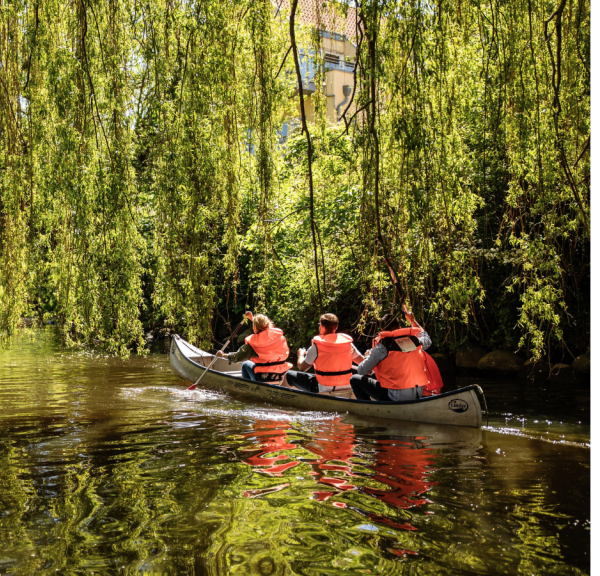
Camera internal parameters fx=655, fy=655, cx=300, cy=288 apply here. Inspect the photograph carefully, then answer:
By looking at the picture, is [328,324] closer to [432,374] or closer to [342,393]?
[342,393]

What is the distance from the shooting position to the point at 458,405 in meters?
6.58

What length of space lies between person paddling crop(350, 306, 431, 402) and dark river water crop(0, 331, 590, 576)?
1.48 ft

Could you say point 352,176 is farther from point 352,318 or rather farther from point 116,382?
point 352,318

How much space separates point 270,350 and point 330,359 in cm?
133

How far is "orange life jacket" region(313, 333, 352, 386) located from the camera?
7.76 meters

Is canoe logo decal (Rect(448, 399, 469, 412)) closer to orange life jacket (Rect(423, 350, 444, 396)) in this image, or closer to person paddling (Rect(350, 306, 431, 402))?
orange life jacket (Rect(423, 350, 444, 396))

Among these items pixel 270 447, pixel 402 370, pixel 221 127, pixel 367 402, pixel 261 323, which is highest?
pixel 221 127

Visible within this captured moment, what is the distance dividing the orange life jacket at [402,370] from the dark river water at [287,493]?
1.68 feet

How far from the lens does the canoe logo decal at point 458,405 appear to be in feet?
21.5

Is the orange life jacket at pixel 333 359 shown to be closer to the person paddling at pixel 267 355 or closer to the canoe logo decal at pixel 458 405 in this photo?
the person paddling at pixel 267 355

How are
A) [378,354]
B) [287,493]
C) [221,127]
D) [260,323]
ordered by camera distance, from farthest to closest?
[260,323] < [378,354] < [287,493] < [221,127]

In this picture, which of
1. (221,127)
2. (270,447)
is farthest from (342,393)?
(221,127)

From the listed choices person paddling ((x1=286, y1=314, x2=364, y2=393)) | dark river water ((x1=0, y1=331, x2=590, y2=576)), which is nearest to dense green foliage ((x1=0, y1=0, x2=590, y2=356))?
dark river water ((x1=0, y1=331, x2=590, y2=576))

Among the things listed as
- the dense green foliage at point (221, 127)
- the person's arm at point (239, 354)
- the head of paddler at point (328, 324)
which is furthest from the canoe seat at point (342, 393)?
the dense green foliage at point (221, 127)
